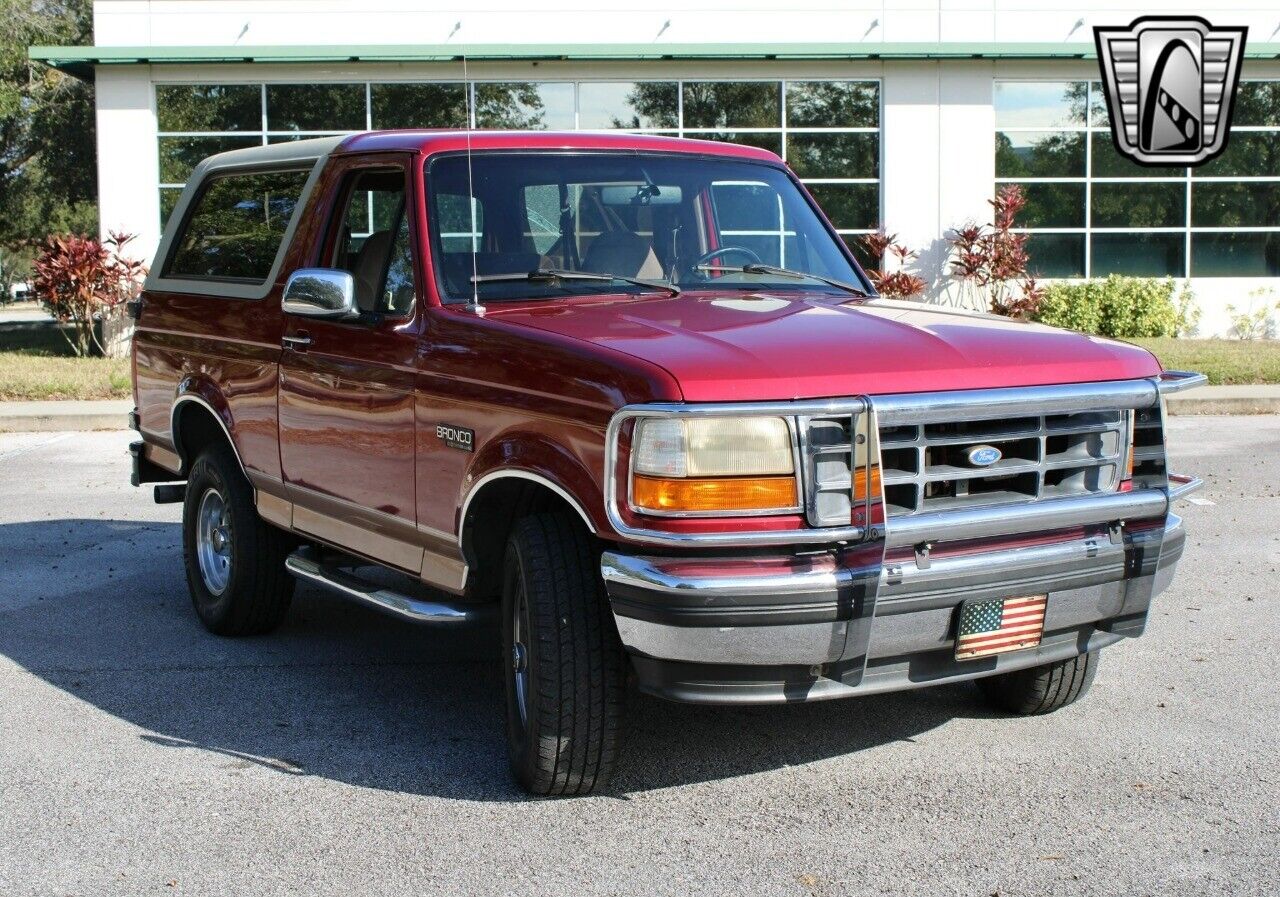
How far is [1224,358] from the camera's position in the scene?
19.9m

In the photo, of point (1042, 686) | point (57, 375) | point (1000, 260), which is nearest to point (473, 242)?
point (1042, 686)

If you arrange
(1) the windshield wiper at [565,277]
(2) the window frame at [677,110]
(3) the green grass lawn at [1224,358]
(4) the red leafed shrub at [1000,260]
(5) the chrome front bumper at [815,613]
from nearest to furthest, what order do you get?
(5) the chrome front bumper at [815,613], (1) the windshield wiper at [565,277], (3) the green grass lawn at [1224,358], (4) the red leafed shrub at [1000,260], (2) the window frame at [677,110]

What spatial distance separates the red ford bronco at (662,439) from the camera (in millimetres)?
4387

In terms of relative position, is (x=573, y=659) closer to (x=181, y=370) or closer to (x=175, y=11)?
(x=181, y=370)

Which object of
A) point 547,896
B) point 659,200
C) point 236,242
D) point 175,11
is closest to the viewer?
point 547,896

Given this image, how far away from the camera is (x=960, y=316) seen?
216 inches

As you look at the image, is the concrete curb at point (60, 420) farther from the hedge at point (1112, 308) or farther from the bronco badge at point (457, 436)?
the hedge at point (1112, 308)

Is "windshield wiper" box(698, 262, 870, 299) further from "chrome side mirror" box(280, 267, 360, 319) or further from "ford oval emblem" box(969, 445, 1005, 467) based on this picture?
"ford oval emblem" box(969, 445, 1005, 467)

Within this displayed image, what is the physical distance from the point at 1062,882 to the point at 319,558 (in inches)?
134

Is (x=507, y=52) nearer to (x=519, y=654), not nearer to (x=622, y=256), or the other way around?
(x=622, y=256)

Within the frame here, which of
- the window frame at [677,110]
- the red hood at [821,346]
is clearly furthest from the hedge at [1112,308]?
the red hood at [821,346]

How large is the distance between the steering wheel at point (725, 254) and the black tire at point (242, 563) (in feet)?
7.64

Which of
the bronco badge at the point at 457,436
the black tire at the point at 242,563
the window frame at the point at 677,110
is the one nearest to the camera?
the bronco badge at the point at 457,436

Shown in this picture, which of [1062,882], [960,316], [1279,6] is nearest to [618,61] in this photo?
[1279,6]
